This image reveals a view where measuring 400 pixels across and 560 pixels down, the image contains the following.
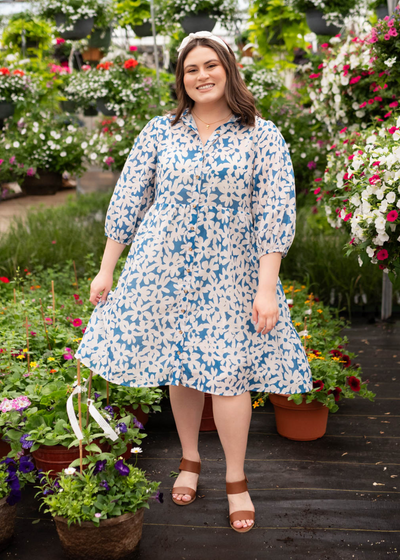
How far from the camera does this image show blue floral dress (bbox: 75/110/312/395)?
5.20 ft

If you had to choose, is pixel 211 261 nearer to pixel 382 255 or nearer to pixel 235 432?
pixel 235 432

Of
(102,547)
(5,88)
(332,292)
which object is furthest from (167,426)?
(5,88)

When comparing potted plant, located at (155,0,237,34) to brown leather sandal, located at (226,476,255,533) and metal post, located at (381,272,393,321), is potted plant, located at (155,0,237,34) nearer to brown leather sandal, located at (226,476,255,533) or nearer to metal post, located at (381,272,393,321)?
A: metal post, located at (381,272,393,321)

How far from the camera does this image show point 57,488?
1.55 metres

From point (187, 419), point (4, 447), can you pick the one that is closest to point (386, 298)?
point (187, 419)

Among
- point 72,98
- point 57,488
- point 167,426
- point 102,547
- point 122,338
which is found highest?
point 72,98

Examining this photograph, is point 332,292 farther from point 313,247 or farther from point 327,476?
point 327,476

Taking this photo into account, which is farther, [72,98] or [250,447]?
[72,98]

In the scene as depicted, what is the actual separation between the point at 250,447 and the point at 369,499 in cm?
52

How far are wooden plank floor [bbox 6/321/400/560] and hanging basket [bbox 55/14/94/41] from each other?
119 inches

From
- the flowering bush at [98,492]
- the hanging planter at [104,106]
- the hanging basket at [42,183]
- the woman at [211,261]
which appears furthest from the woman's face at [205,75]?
the hanging basket at [42,183]

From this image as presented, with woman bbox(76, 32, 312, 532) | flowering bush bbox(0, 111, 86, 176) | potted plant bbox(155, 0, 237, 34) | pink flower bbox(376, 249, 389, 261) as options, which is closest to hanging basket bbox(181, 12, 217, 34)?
potted plant bbox(155, 0, 237, 34)

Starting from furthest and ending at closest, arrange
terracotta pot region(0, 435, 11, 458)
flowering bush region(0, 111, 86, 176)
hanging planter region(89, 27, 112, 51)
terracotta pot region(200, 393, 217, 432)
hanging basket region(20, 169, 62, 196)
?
hanging planter region(89, 27, 112, 51) → hanging basket region(20, 169, 62, 196) → flowering bush region(0, 111, 86, 176) → terracotta pot region(200, 393, 217, 432) → terracotta pot region(0, 435, 11, 458)

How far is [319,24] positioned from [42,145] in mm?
2145
